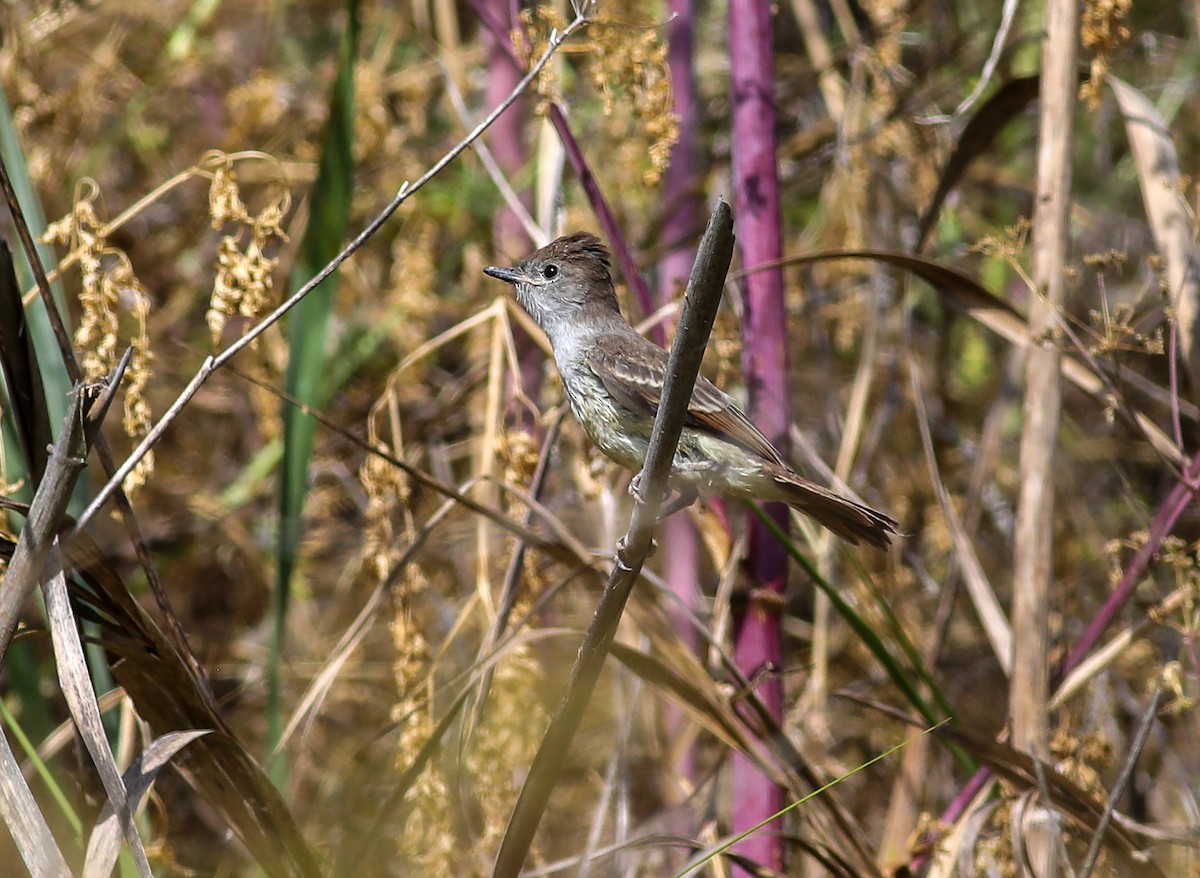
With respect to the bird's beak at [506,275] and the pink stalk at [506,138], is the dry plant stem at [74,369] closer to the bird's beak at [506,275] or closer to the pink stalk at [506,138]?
the bird's beak at [506,275]

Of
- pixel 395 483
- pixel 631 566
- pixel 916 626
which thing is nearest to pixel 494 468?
pixel 395 483

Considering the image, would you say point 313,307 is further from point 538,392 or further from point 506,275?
point 538,392

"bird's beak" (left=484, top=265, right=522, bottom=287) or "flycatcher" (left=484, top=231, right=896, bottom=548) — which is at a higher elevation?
"bird's beak" (left=484, top=265, right=522, bottom=287)

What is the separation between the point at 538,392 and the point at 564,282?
996 millimetres

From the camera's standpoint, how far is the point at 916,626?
4.40 m

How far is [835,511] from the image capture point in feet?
9.06

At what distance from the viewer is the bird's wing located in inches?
112

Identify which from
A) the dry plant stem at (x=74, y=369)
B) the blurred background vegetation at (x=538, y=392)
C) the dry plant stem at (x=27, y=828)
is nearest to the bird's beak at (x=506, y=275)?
Result: the blurred background vegetation at (x=538, y=392)

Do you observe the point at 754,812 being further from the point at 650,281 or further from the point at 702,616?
the point at 650,281

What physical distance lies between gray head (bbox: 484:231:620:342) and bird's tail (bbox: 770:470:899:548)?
0.79 metres

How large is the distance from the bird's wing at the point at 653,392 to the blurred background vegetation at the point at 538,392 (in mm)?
146

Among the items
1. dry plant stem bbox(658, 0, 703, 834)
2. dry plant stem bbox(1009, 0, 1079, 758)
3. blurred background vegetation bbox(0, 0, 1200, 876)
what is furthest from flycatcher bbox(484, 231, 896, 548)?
dry plant stem bbox(658, 0, 703, 834)

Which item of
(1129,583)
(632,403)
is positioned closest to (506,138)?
(632,403)

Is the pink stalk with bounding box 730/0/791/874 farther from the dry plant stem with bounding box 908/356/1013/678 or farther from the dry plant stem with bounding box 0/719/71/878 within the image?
the dry plant stem with bounding box 0/719/71/878
